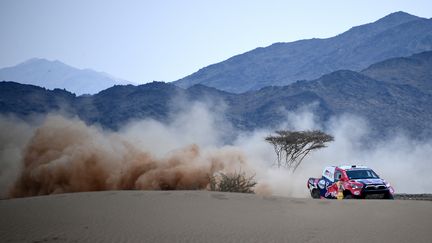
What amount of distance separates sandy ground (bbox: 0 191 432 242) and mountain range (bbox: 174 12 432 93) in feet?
497

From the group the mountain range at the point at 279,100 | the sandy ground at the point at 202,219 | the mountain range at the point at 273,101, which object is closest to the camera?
the sandy ground at the point at 202,219

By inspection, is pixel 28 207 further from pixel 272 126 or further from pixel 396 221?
pixel 272 126

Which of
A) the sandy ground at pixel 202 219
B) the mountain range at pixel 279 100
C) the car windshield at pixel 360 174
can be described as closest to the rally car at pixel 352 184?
the car windshield at pixel 360 174

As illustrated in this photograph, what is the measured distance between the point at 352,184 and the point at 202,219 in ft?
33.2

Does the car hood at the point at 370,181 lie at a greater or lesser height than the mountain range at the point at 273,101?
lesser

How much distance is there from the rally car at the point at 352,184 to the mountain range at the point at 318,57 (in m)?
142

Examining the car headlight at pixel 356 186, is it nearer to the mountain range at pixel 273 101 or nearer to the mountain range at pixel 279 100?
the mountain range at pixel 279 100

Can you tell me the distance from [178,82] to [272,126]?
313ft

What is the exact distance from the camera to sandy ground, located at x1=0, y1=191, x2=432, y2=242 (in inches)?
291

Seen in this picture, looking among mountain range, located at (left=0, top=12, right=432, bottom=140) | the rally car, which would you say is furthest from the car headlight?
mountain range, located at (left=0, top=12, right=432, bottom=140)

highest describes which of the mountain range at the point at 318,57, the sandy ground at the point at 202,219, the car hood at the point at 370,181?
the mountain range at the point at 318,57

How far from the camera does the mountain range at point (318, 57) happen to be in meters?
163

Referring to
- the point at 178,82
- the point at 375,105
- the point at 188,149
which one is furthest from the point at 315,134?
the point at 178,82

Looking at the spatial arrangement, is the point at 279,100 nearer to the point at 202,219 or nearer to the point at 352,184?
the point at 352,184
